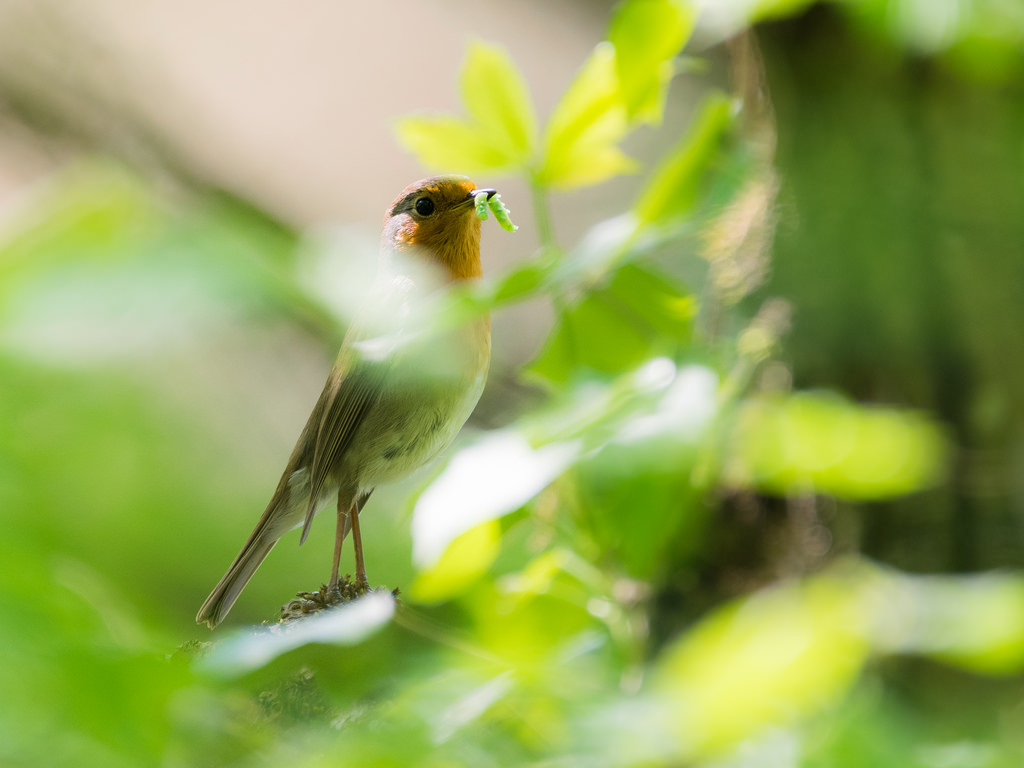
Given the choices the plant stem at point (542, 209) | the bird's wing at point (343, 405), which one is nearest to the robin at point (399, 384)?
the bird's wing at point (343, 405)

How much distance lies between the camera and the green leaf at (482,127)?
91cm

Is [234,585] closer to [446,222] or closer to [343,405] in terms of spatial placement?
[343,405]

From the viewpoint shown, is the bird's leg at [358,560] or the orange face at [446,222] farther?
the orange face at [446,222]

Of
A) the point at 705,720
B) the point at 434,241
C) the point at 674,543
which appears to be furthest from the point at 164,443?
the point at 674,543

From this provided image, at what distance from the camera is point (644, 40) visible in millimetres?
909

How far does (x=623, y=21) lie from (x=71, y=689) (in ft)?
2.85

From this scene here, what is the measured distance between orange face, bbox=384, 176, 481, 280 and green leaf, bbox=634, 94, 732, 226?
0.59 ft

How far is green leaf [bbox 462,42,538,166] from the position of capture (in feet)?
2.95

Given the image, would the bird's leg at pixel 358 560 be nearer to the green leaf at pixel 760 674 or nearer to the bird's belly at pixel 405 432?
the bird's belly at pixel 405 432

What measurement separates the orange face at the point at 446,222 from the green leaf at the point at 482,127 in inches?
2.3

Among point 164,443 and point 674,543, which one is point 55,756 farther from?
point 674,543

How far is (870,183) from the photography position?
5.41ft

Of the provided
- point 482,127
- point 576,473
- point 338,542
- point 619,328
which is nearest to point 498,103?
point 482,127

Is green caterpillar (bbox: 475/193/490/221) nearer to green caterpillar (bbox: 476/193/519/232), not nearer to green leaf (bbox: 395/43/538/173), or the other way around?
green caterpillar (bbox: 476/193/519/232)
